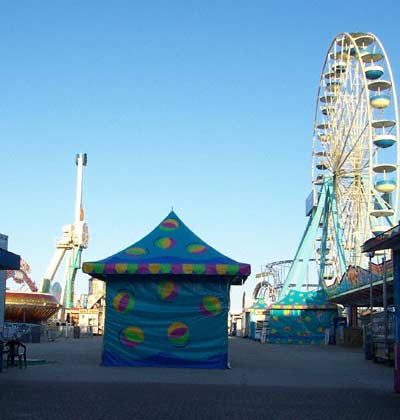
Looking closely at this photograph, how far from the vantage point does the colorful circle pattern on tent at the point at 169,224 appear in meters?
19.2

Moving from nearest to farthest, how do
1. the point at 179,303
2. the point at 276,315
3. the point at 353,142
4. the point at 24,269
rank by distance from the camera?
the point at 179,303 < the point at 353,142 < the point at 276,315 < the point at 24,269

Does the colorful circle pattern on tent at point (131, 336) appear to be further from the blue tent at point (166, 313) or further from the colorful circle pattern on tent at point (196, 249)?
the colorful circle pattern on tent at point (196, 249)

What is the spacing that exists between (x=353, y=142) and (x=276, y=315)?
11800 millimetres

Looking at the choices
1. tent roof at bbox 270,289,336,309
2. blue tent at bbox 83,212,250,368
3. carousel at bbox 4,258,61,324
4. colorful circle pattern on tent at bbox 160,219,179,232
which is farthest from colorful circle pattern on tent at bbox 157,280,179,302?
carousel at bbox 4,258,61,324

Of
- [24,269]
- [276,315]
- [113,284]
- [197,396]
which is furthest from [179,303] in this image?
[24,269]

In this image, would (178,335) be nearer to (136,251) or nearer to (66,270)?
(136,251)

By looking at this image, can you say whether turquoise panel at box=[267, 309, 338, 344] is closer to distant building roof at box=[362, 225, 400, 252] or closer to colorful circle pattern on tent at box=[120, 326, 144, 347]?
colorful circle pattern on tent at box=[120, 326, 144, 347]

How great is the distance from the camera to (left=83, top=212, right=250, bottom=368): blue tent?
17594 mm

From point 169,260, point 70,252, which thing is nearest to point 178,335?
point 169,260

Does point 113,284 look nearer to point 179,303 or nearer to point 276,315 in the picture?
point 179,303

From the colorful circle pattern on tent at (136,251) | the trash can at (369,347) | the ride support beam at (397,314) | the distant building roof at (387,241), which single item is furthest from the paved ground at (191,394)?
the trash can at (369,347)

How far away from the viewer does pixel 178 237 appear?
61.4 ft

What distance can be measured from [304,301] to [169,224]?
25.0m

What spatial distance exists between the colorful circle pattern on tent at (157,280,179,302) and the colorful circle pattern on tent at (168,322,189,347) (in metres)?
0.67
